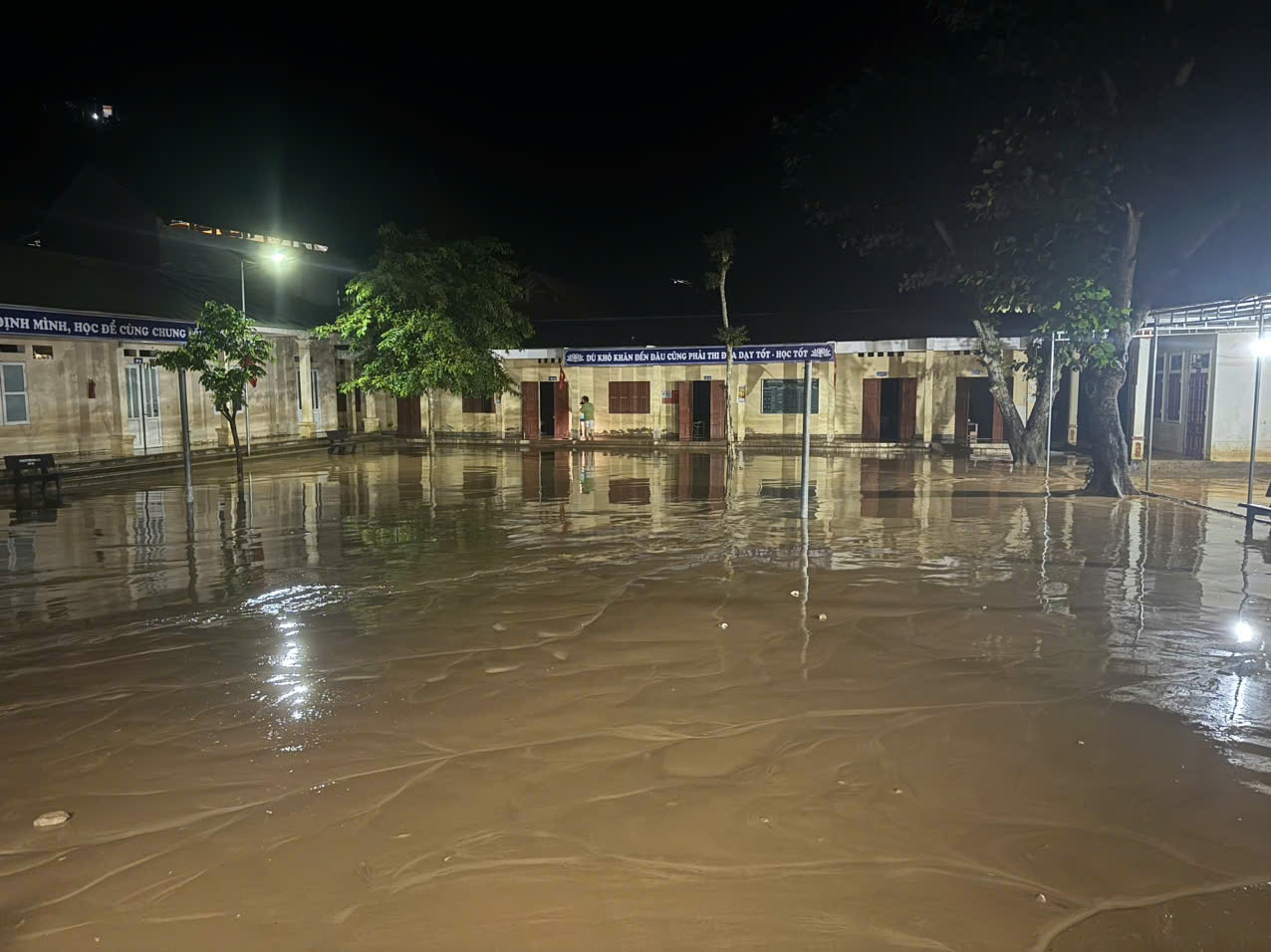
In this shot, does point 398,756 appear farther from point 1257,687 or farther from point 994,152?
point 994,152

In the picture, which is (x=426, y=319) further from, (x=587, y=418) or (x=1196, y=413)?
(x=1196, y=413)

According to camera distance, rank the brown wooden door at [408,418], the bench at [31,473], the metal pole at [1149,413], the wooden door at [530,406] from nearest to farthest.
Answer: the metal pole at [1149,413] < the bench at [31,473] < the wooden door at [530,406] < the brown wooden door at [408,418]

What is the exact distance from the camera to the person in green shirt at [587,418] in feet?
99.7

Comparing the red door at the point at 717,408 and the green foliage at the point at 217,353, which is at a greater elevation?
the green foliage at the point at 217,353

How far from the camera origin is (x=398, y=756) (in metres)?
5.59

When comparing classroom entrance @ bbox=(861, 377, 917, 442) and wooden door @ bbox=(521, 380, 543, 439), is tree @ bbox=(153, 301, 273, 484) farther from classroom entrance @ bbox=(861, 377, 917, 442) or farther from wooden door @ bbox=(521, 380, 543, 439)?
classroom entrance @ bbox=(861, 377, 917, 442)

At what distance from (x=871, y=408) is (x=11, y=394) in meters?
22.3

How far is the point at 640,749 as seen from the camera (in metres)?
5.68

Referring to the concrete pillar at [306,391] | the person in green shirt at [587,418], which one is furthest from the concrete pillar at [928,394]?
the concrete pillar at [306,391]

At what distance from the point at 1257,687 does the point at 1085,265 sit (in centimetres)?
1192

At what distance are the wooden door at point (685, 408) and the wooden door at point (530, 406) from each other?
201 inches

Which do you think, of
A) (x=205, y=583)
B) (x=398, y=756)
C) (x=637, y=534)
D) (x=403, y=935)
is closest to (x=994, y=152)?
(x=637, y=534)

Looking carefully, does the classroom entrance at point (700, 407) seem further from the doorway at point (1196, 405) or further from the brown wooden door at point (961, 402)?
the doorway at point (1196, 405)

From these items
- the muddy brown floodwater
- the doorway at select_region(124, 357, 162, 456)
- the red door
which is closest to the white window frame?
the doorway at select_region(124, 357, 162, 456)
